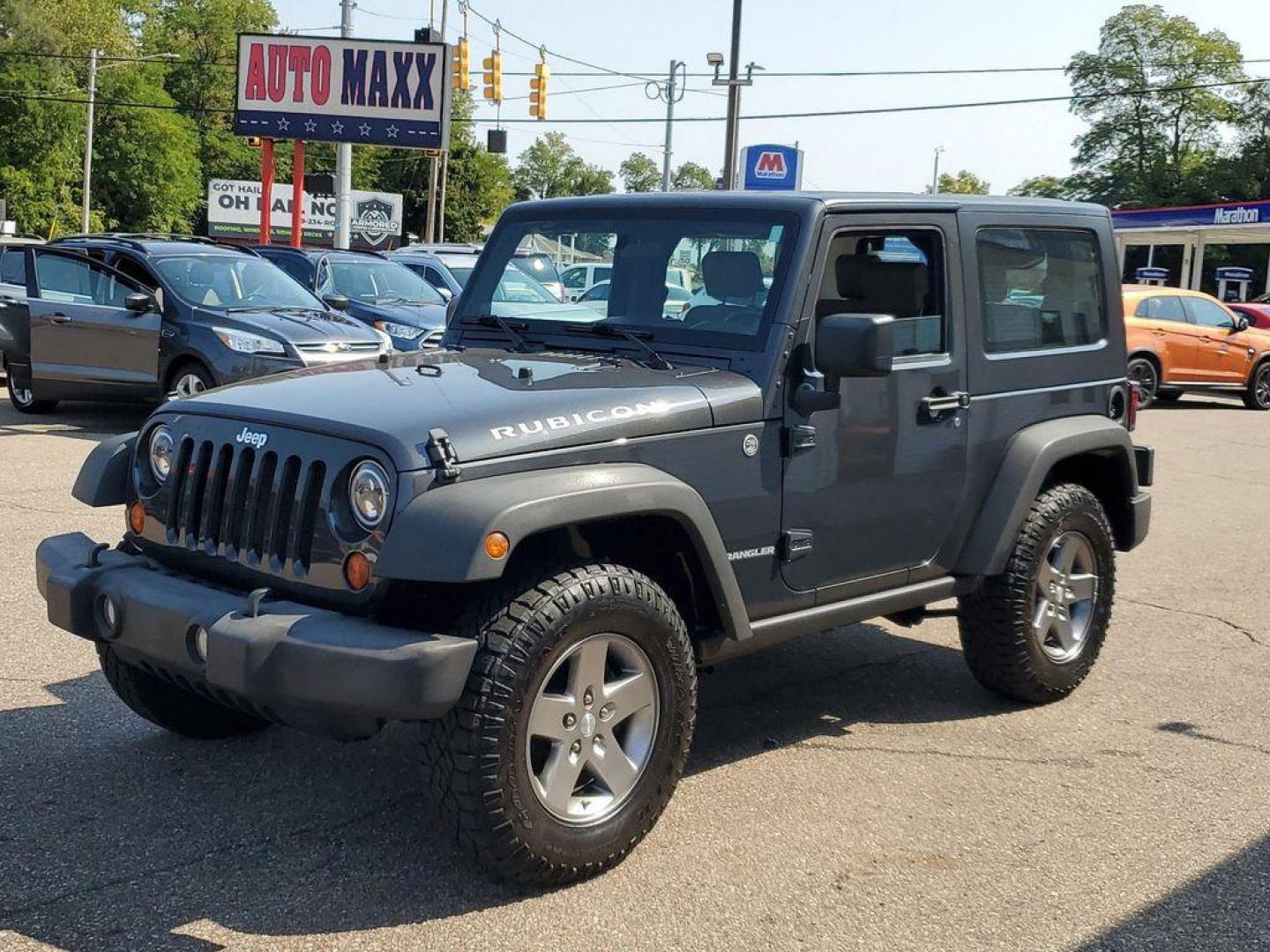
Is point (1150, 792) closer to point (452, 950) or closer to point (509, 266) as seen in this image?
point (452, 950)

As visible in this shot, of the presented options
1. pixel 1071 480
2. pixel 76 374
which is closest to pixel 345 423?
pixel 1071 480

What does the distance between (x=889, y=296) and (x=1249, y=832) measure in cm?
205

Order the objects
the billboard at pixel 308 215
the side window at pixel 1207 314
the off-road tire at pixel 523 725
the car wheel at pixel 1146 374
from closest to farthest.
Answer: the off-road tire at pixel 523 725, the car wheel at pixel 1146 374, the side window at pixel 1207 314, the billboard at pixel 308 215

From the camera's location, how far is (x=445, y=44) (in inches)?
895

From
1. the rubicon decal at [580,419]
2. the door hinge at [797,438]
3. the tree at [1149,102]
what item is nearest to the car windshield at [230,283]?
the door hinge at [797,438]

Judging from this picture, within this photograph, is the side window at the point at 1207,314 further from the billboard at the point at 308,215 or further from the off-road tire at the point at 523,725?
the billboard at the point at 308,215

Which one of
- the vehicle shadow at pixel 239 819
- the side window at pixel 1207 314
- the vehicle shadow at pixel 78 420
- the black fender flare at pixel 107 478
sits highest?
the side window at pixel 1207 314

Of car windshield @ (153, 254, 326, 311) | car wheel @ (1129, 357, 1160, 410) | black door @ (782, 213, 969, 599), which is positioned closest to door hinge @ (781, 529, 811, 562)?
black door @ (782, 213, 969, 599)

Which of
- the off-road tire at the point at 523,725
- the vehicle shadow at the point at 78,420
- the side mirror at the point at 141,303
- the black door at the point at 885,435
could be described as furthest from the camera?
the vehicle shadow at the point at 78,420

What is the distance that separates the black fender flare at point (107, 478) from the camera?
4.36 meters

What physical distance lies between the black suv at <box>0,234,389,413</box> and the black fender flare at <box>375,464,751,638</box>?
780 centimetres

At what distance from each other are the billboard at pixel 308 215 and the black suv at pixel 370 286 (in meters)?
33.2

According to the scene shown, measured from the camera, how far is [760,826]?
168 inches

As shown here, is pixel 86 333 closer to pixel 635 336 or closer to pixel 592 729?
pixel 635 336
